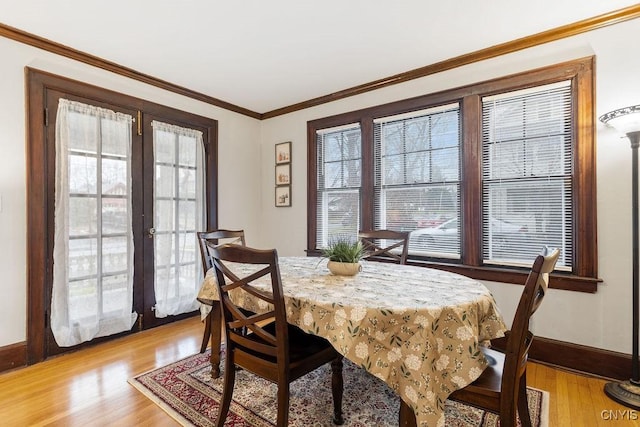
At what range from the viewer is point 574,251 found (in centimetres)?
243

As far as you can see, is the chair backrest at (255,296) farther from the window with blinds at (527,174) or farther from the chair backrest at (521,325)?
the window with blinds at (527,174)

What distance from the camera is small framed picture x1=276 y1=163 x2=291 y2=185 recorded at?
4.19 metres

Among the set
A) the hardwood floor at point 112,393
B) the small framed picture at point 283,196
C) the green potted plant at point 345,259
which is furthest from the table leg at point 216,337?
the small framed picture at point 283,196

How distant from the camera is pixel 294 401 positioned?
6.59 ft

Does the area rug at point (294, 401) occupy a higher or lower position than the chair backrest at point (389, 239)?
lower

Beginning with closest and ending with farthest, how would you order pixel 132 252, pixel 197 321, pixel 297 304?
pixel 297 304 → pixel 132 252 → pixel 197 321

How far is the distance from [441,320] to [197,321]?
116 inches

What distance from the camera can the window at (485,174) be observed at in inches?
95.1

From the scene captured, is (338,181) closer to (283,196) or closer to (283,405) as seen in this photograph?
(283,196)

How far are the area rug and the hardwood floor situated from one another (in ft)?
0.29

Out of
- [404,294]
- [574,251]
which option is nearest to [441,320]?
[404,294]

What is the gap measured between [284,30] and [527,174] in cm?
217

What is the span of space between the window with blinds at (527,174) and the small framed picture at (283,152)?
2.25 metres

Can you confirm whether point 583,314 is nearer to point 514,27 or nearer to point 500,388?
point 500,388
